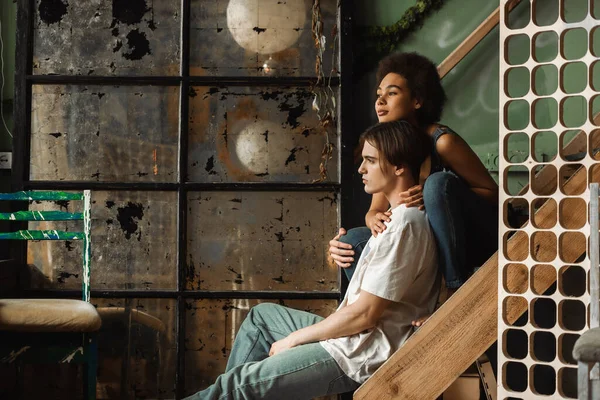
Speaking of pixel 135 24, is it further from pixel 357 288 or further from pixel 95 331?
pixel 357 288

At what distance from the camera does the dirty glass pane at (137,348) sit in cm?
347

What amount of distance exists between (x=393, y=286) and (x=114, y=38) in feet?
6.91

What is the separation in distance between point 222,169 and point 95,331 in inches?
43.8

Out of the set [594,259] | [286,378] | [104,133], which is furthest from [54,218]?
[594,259]

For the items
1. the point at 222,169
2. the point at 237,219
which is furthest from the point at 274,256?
the point at 222,169

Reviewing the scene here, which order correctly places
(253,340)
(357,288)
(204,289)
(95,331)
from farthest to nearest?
1. (204,289)
2. (95,331)
3. (253,340)
4. (357,288)

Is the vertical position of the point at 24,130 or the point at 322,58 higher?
the point at 322,58

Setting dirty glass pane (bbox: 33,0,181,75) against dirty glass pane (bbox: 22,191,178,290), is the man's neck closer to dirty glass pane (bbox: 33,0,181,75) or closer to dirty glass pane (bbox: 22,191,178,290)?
dirty glass pane (bbox: 22,191,178,290)

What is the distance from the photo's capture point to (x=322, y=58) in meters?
3.54

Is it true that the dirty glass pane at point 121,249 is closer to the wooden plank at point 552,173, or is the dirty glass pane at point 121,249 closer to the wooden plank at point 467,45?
the wooden plank at point 467,45

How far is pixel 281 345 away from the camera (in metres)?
2.30

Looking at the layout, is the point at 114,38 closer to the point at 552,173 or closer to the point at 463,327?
the point at 552,173

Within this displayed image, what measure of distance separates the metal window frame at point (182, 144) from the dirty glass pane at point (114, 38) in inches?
1.8

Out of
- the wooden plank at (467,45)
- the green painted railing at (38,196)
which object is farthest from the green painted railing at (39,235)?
the wooden plank at (467,45)
